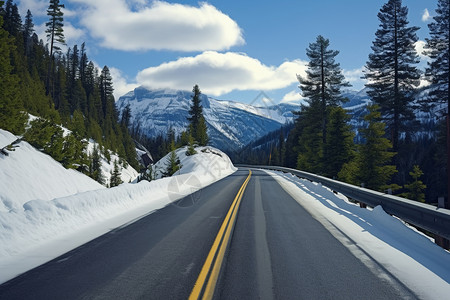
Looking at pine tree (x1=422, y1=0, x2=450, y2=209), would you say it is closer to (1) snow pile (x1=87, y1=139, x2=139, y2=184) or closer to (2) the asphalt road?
(2) the asphalt road

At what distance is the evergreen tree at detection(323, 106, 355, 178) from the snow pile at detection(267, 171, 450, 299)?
20.5 metres

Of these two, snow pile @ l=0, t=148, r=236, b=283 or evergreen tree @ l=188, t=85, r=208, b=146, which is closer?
snow pile @ l=0, t=148, r=236, b=283

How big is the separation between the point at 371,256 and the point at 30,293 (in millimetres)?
5570

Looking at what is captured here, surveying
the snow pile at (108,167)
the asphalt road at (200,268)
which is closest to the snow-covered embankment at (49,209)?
the asphalt road at (200,268)

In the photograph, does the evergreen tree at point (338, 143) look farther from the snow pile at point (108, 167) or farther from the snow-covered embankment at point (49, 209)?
the snow pile at point (108, 167)

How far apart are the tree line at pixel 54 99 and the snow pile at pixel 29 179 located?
9.82ft

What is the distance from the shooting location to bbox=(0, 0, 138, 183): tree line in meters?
22.0

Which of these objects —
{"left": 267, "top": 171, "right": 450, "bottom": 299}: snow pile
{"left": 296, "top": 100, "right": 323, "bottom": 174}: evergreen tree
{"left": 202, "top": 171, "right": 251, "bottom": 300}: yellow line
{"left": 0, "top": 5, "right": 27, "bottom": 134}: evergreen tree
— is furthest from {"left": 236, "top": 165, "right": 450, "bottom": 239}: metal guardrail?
{"left": 296, "top": 100, "right": 323, "bottom": 174}: evergreen tree

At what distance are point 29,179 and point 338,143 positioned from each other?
86.1ft

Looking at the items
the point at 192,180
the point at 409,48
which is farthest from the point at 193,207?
the point at 409,48

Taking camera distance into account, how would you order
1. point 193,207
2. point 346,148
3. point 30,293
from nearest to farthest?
point 30,293
point 193,207
point 346,148

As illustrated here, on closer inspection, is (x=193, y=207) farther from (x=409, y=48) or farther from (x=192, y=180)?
(x=409, y=48)

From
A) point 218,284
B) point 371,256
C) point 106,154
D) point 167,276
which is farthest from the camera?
point 106,154

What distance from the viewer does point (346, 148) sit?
3030cm
